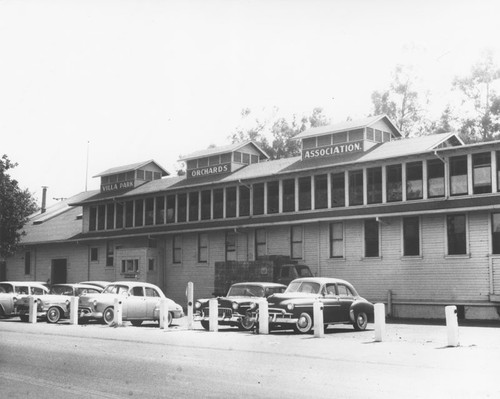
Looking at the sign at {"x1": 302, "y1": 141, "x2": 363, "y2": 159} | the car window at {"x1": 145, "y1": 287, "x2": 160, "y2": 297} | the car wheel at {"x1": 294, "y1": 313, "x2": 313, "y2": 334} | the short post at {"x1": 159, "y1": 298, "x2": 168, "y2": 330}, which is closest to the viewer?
the car wheel at {"x1": 294, "y1": 313, "x2": 313, "y2": 334}

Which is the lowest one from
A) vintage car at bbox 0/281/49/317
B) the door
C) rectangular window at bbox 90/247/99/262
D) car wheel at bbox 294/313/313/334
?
car wheel at bbox 294/313/313/334

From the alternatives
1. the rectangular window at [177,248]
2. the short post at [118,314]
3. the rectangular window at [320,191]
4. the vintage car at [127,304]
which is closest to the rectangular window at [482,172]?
the rectangular window at [320,191]

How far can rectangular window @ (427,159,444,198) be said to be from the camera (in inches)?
1085

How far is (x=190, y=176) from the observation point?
41312 mm

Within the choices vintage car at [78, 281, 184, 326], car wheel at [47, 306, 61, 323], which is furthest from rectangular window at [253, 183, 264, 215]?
car wheel at [47, 306, 61, 323]

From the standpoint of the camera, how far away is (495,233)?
26.0 meters

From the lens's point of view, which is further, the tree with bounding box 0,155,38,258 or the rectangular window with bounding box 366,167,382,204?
the tree with bounding box 0,155,38,258

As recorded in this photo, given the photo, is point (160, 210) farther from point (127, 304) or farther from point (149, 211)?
point (127, 304)

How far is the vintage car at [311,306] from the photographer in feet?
64.7

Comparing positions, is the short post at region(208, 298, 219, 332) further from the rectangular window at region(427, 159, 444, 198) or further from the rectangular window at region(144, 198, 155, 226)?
the rectangular window at region(144, 198, 155, 226)

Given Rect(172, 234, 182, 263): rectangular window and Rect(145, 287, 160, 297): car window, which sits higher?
Rect(172, 234, 182, 263): rectangular window

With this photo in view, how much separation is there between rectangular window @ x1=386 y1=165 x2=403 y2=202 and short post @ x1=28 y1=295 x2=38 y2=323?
14.8m

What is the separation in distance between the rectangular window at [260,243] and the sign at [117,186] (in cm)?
1375

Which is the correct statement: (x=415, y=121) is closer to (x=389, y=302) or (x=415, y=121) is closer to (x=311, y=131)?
(x=311, y=131)
